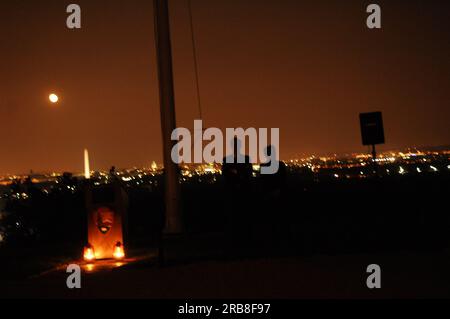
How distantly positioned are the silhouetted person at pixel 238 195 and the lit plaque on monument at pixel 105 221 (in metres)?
2.12

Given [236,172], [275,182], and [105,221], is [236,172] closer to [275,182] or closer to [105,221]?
[275,182]

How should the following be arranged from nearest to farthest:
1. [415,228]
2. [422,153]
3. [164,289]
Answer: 1. [164,289]
2. [415,228]
3. [422,153]

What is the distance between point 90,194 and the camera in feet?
43.3

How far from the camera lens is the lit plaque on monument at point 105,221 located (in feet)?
43.2

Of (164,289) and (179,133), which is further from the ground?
(179,133)

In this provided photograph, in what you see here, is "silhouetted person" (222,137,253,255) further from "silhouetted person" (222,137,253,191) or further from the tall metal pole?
the tall metal pole

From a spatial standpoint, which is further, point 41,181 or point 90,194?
point 41,181

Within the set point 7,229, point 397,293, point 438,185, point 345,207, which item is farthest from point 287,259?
point 438,185

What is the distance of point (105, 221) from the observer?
1319 cm

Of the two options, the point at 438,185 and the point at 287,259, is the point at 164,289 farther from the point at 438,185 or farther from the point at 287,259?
the point at 438,185

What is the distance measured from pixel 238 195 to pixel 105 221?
2634 mm
